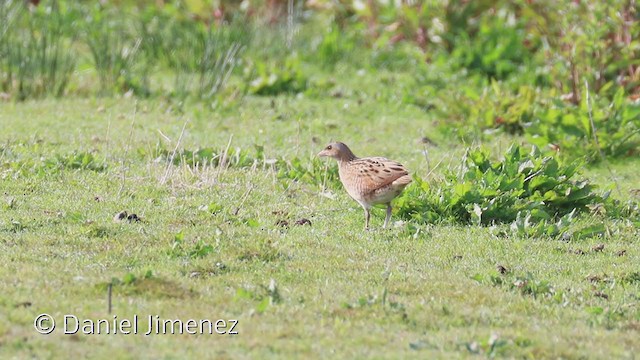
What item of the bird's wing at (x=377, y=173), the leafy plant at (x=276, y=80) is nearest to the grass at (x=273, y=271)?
the bird's wing at (x=377, y=173)

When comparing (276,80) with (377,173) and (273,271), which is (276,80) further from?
(273,271)

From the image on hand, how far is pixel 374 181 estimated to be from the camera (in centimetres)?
785

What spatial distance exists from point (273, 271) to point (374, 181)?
1259mm

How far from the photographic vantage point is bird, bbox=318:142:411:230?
7.82 meters

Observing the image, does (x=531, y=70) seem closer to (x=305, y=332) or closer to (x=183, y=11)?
(x=183, y=11)

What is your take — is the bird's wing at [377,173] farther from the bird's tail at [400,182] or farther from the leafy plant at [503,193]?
the leafy plant at [503,193]

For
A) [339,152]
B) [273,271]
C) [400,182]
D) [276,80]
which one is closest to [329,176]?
[339,152]

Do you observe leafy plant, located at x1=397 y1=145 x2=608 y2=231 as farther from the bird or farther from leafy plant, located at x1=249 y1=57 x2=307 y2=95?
leafy plant, located at x1=249 y1=57 x2=307 y2=95

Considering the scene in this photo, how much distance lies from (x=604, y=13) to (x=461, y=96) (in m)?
1.81

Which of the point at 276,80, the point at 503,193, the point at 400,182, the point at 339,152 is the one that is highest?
the point at 400,182

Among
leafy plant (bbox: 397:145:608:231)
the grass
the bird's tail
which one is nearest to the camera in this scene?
the grass

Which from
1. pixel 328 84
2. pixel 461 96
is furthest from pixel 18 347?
pixel 328 84

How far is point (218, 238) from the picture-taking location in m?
7.48

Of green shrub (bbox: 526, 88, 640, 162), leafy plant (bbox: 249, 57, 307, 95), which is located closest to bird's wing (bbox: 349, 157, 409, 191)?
green shrub (bbox: 526, 88, 640, 162)
